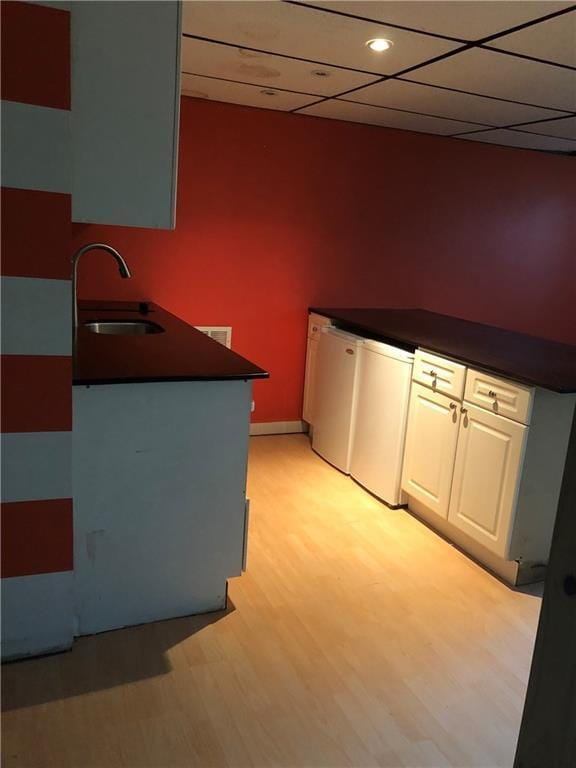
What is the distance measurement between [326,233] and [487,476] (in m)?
2.16

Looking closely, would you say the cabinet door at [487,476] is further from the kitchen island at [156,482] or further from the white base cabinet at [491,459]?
the kitchen island at [156,482]

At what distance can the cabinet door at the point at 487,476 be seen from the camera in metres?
2.50

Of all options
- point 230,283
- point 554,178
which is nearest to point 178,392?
point 230,283

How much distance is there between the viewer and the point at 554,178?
4770 mm

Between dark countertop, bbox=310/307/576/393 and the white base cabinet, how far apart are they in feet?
0.20

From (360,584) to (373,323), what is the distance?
1.55m

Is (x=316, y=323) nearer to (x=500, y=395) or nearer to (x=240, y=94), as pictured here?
(x=240, y=94)

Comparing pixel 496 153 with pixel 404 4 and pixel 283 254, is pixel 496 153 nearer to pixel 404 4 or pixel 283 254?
pixel 283 254

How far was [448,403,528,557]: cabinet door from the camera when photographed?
250 centimetres

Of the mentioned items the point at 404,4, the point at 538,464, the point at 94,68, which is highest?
the point at 404,4

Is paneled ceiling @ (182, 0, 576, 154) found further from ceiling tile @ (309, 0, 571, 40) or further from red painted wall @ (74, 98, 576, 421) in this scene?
red painted wall @ (74, 98, 576, 421)

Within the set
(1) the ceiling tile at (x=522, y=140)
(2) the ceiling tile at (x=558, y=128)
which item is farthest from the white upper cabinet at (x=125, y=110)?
(1) the ceiling tile at (x=522, y=140)

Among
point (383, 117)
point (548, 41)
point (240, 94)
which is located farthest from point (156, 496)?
point (383, 117)

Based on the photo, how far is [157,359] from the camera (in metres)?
2.24
